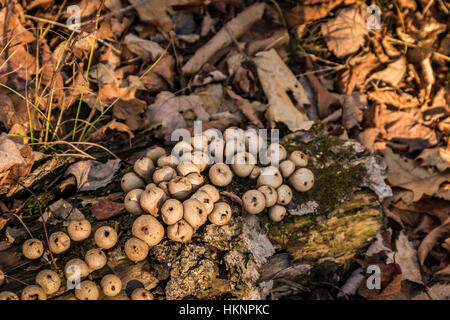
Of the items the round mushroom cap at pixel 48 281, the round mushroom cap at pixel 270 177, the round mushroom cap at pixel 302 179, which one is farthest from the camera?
the round mushroom cap at pixel 302 179

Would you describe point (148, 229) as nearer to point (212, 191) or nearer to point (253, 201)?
point (212, 191)

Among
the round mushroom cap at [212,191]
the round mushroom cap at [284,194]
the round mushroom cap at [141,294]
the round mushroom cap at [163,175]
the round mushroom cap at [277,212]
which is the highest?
→ the round mushroom cap at [163,175]

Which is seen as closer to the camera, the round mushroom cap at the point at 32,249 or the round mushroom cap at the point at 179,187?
the round mushroom cap at the point at 32,249

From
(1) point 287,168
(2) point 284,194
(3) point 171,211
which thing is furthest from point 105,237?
(1) point 287,168

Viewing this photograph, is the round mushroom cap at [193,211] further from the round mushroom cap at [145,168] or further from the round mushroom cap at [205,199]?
the round mushroom cap at [145,168]

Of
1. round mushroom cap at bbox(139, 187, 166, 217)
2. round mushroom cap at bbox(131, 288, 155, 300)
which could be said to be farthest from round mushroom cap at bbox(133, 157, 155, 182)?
round mushroom cap at bbox(131, 288, 155, 300)

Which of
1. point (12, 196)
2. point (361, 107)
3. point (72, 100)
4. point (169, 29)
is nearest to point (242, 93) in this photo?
point (169, 29)

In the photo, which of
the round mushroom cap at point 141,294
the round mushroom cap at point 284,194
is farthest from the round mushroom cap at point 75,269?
the round mushroom cap at point 284,194

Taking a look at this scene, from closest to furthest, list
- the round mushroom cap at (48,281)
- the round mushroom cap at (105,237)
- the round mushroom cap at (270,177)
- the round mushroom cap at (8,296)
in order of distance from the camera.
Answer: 1. the round mushroom cap at (8,296)
2. the round mushroom cap at (48,281)
3. the round mushroom cap at (105,237)
4. the round mushroom cap at (270,177)
